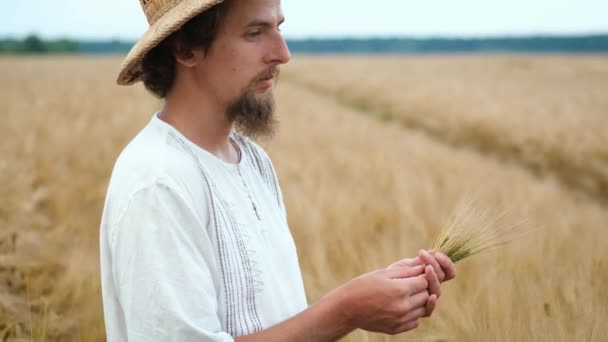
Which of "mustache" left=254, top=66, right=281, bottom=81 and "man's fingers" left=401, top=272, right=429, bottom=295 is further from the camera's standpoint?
"mustache" left=254, top=66, right=281, bottom=81

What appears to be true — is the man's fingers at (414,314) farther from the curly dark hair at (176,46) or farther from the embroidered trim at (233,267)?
the curly dark hair at (176,46)

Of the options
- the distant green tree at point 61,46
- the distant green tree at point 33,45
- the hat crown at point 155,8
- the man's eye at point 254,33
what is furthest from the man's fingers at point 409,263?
the distant green tree at point 61,46

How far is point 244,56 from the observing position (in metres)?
1.18

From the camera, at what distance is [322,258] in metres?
2.49

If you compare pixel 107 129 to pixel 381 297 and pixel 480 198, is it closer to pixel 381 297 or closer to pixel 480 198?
pixel 480 198

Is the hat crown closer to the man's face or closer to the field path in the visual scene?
the man's face

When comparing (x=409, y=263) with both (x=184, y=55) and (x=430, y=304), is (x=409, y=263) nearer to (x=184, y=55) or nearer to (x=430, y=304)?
(x=430, y=304)

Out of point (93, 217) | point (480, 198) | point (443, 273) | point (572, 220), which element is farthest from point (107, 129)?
point (443, 273)

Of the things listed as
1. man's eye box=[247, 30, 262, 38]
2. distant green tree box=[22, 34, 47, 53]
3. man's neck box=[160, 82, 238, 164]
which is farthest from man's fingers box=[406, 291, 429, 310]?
distant green tree box=[22, 34, 47, 53]

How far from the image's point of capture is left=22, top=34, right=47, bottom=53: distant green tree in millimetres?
63969

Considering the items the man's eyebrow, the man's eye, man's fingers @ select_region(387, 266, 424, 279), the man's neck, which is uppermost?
the man's eyebrow

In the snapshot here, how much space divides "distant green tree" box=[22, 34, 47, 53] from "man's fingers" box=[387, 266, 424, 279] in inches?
2790

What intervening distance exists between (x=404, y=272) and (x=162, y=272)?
0.45 meters

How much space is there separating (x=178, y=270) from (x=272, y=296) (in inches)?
10.7
